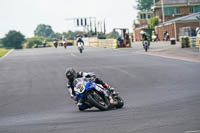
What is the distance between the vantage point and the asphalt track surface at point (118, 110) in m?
8.60

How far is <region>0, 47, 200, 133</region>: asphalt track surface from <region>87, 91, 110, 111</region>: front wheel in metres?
0.25

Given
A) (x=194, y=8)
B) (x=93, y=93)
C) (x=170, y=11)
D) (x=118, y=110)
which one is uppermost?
(x=194, y=8)

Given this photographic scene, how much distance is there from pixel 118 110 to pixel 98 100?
53cm

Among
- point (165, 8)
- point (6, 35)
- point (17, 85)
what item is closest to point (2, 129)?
point (17, 85)

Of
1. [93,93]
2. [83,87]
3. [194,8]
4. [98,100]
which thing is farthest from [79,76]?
[194,8]

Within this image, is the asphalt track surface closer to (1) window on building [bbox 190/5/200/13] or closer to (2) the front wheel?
(2) the front wheel

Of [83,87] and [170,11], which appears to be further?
[170,11]

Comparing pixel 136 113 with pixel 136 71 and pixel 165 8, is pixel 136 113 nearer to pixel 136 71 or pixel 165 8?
pixel 136 71

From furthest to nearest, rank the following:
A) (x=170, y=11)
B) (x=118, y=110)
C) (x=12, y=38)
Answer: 1. (x=12, y=38)
2. (x=170, y=11)
3. (x=118, y=110)

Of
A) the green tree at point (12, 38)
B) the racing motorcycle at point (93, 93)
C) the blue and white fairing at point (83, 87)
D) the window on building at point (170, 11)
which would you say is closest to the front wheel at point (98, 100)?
the racing motorcycle at point (93, 93)

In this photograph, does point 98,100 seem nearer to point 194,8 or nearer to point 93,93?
point 93,93

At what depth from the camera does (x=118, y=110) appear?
11.5m

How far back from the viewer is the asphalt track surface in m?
8.60

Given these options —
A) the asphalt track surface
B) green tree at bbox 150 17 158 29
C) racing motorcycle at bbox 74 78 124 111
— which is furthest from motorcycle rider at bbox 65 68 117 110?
green tree at bbox 150 17 158 29
